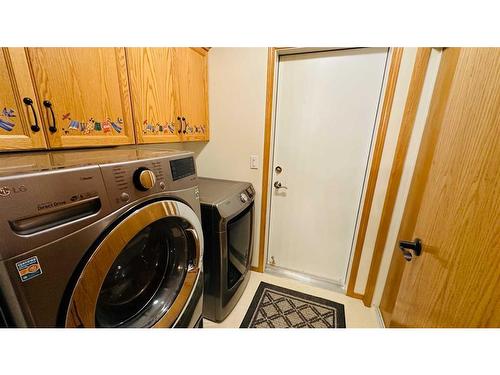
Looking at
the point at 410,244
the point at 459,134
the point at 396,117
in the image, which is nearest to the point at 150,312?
the point at 410,244

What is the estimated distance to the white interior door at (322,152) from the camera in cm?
129

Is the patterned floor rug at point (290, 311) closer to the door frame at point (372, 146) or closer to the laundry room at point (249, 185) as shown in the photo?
the laundry room at point (249, 185)

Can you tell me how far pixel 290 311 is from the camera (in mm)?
1390

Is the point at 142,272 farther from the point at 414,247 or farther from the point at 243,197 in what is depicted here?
the point at 414,247

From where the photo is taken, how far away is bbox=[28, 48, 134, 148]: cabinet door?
651 mm

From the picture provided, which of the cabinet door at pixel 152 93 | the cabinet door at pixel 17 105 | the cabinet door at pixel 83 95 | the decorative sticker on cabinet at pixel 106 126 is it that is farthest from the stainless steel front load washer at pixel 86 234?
the cabinet door at pixel 152 93

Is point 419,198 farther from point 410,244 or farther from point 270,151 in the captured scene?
point 270,151

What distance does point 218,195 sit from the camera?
4.00 feet

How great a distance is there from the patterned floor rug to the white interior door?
10.0 inches

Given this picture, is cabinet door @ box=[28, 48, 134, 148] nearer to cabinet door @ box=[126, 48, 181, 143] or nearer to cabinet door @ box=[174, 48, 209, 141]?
cabinet door @ box=[126, 48, 181, 143]

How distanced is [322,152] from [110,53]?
138 cm

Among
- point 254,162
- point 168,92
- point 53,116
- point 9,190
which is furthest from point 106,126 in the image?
point 254,162

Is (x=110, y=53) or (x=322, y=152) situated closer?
(x=110, y=53)

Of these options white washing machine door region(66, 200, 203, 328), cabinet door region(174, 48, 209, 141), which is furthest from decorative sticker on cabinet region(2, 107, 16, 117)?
cabinet door region(174, 48, 209, 141)
